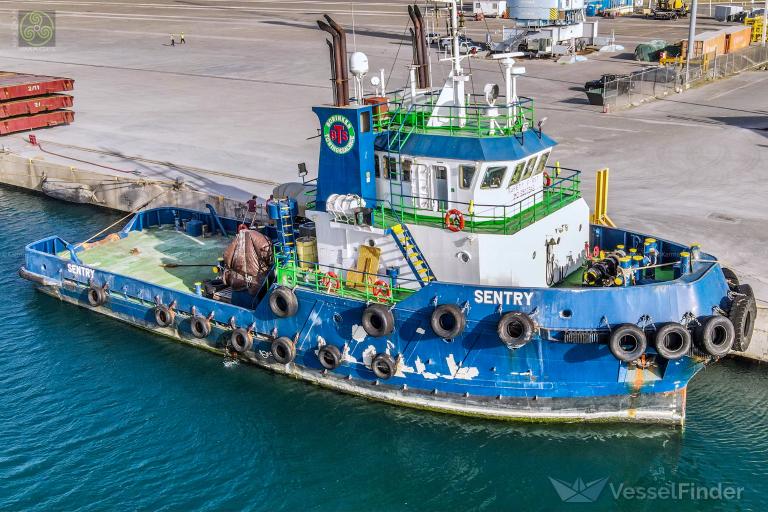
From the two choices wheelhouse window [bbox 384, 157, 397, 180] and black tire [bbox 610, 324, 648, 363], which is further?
wheelhouse window [bbox 384, 157, 397, 180]

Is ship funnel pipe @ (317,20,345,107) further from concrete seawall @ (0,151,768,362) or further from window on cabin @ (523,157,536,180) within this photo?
concrete seawall @ (0,151,768,362)

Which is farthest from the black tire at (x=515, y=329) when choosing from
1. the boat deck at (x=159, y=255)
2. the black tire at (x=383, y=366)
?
the boat deck at (x=159, y=255)

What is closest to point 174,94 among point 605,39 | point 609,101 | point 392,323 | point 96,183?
point 96,183

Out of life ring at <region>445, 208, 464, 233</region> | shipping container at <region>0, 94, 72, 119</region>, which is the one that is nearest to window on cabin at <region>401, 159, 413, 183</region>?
life ring at <region>445, 208, 464, 233</region>

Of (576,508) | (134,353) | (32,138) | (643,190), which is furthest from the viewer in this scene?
(32,138)

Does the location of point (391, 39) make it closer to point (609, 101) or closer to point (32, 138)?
point (609, 101)

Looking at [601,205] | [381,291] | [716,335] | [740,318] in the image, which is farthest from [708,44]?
[381,291]
